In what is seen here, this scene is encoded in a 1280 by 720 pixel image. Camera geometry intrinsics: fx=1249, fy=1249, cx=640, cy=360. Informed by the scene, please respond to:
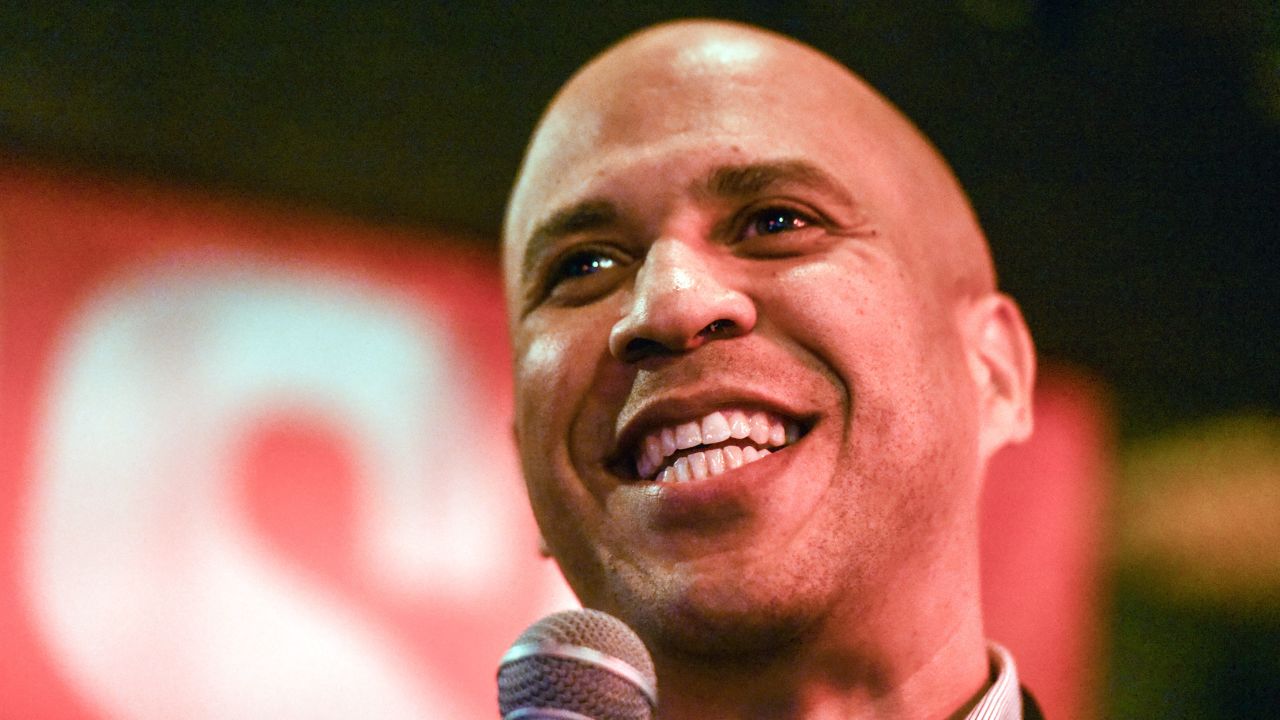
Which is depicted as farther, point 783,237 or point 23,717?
point 23,717

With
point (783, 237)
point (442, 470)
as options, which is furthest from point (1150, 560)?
point (783, 237)

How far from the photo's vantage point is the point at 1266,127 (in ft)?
11.0

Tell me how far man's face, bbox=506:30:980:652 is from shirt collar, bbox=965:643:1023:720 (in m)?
0.19

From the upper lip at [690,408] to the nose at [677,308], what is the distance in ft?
0.22

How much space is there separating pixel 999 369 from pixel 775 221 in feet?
1.52

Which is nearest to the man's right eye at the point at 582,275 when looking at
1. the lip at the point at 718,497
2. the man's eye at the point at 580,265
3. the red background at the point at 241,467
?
the man's eye at the point at 580,265

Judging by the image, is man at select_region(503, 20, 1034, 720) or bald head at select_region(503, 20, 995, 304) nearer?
man at select_region(503, 20, 1034, 720)

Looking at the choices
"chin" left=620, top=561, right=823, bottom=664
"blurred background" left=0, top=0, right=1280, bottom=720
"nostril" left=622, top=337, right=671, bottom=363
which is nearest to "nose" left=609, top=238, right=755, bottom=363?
"nostril" left=622, top=337, right=671, bottom=363

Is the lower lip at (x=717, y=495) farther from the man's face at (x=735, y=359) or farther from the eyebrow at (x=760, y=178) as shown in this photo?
the eyebrow at (x=760, y=178)

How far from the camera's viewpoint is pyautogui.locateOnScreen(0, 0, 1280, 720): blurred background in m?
3.19

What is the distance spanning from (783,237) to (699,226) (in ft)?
0.37

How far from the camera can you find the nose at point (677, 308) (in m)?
1.52

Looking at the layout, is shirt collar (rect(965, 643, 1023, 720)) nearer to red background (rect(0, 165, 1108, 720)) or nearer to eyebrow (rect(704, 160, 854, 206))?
eyebrow (rect(704, 160, 854, 206))

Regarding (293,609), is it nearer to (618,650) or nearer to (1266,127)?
(618,650)
